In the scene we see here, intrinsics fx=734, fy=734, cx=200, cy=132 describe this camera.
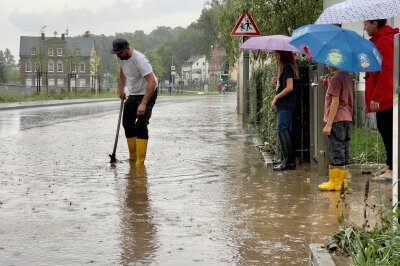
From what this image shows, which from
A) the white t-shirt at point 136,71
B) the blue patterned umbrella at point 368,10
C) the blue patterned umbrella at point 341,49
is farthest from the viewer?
the white t-shirt at point 136,71

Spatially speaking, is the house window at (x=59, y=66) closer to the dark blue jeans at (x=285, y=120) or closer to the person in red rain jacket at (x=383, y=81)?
the dark blue jeans at (x=285, y=120)

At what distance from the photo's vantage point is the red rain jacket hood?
750 centimetres

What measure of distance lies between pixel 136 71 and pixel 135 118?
725mm

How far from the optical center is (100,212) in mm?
6746

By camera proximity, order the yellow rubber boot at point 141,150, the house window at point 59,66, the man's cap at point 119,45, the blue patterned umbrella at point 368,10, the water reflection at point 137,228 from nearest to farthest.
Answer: the water reflection at point 137,228 < the blue patterned umbrella at point 368,10 < the man's cap at point 119,45 < the yellow rubber boot at point 141,150 < the house window at point 59,66

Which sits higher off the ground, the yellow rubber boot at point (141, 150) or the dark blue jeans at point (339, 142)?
the dark blue jeans at point (339, 142)

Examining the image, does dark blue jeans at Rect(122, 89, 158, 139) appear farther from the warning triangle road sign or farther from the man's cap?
the warning triangle road sign

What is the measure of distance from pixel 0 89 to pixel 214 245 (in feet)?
163

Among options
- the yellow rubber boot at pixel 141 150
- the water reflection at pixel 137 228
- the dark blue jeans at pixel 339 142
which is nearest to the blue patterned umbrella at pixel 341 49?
the dark blue jeans at pixel 339 142

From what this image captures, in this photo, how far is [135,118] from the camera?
34.7 ft

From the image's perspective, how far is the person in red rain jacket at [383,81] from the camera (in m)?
7.51

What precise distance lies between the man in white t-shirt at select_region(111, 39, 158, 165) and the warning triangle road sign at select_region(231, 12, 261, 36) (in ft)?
19.8

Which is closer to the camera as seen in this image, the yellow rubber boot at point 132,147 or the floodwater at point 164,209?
the floodwater at point 164,209

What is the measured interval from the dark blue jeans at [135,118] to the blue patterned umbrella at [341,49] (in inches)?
128
